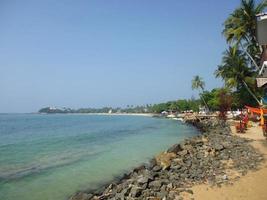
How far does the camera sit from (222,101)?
51.4 m

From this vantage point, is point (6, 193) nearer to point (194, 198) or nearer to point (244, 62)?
point (194, 198)

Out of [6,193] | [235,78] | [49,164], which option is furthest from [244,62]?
[6,193]

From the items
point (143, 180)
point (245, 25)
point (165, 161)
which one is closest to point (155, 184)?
point (143, 180)

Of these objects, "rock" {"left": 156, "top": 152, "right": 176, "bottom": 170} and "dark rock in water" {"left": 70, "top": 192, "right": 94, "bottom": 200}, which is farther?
"rock" {"left": 156, "top": 152, "right": 176, "bottom": 170}

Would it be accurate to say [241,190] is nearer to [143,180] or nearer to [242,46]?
[143,180]

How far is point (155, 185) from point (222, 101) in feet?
135

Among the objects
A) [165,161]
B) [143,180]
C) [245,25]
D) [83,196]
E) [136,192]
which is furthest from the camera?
[245,25]

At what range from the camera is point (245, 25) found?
28.2 meters

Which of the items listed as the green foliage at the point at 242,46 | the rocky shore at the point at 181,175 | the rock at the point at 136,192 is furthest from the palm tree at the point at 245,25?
the rock at the point at 136,192

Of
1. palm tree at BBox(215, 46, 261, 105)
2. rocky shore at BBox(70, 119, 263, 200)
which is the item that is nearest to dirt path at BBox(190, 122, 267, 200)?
rocky shore at BBox(70, 119, 263, 200)

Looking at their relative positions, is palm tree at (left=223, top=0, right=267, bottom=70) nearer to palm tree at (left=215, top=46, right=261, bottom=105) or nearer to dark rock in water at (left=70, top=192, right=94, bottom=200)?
palm tree at (left=215, top=46, right=261, bottom=105)

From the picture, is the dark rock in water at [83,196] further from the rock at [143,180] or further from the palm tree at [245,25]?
the palm tree at [245,25]

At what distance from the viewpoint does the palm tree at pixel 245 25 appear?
2791 cm

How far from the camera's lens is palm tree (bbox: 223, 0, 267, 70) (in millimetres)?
27906
